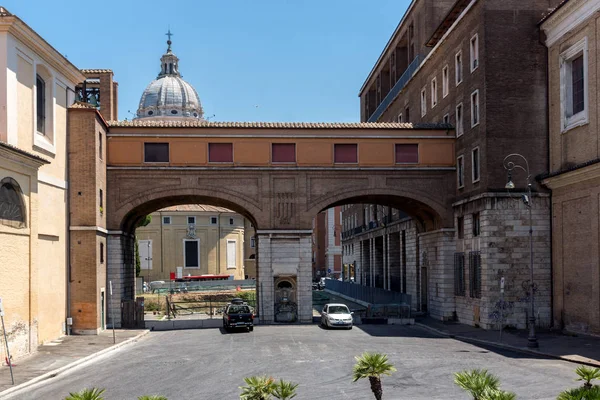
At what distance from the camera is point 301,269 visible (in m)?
43.4

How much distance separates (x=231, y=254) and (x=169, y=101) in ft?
180

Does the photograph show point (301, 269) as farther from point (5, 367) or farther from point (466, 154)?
point (5, 367)

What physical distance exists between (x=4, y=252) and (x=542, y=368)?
1879 cm

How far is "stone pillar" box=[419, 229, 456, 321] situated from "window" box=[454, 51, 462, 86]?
859 centimetres

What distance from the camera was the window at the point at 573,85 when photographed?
33.8 metres

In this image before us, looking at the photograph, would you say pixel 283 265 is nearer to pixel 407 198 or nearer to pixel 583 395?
pixel 407 198

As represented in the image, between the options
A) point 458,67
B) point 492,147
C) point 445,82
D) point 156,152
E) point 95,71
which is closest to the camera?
point 492,147

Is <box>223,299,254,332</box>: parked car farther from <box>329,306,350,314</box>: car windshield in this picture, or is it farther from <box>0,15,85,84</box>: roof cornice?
<box>0,15,85,84</box>: roof cornice

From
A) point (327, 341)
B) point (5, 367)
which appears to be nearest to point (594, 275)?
point (327, 341)

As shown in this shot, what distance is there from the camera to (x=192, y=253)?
320 ft

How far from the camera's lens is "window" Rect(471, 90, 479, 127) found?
129 ft

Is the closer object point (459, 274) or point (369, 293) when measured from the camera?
point (459, 274)

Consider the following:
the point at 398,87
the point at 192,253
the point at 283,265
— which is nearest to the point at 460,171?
the point at 283,265

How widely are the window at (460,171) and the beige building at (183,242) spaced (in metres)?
57.8
